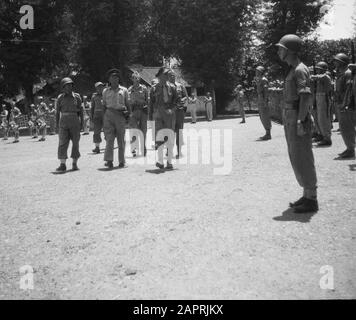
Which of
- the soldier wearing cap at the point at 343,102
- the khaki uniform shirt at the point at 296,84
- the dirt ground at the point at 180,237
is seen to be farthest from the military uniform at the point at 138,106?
the khaki uniform shirt at the point at 296,84

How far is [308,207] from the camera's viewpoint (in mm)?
6145

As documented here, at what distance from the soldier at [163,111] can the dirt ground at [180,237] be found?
1.22 metres

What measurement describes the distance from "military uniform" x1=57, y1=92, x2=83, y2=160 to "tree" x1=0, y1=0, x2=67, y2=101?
28.4 metres

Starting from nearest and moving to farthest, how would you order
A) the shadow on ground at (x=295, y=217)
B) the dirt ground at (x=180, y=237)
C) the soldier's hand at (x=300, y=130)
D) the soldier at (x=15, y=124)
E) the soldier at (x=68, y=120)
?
the dirt ground at (x=180, y=237)
the shadow on ground at (x=295, y=217)
the soldier's hand at (x=300, y=130)
the soldier at (x=68, y=120)
the soldier at (x=15, y=124)

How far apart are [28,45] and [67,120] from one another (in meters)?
30.4

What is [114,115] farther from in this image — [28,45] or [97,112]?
[28,45]

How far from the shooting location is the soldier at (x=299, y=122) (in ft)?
19.9

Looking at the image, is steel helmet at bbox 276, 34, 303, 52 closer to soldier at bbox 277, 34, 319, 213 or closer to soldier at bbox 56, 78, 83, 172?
soldier at bbox 277, 34, 319, 213

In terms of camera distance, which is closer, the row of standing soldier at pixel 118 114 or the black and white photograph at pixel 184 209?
the black and white photograph at pixel 184 209

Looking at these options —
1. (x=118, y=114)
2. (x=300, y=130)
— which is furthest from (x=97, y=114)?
(x=300, y=130)

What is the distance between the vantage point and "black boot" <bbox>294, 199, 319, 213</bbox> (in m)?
6.14

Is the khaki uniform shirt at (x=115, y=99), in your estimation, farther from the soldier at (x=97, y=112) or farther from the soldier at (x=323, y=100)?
the soldier at (x=323, y=100)

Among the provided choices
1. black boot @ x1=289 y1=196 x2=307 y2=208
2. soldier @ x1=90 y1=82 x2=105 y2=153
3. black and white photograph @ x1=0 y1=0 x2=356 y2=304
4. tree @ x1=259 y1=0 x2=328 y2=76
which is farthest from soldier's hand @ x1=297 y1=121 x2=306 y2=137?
tree @ x1=259 y1=0 x2=328 y2=76

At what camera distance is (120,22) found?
43750 millimetres
